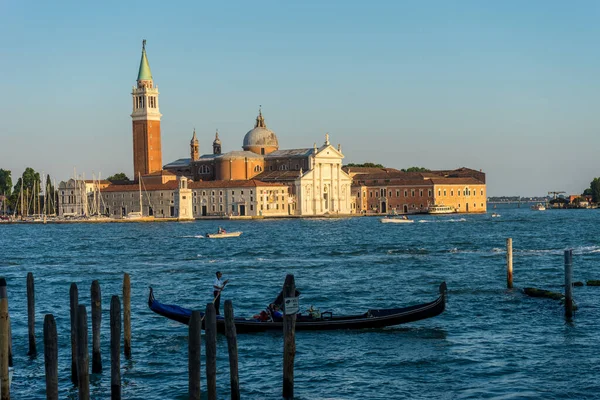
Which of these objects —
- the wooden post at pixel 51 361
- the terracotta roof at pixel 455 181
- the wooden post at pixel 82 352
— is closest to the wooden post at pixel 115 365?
the wooden post at pixel 82 352

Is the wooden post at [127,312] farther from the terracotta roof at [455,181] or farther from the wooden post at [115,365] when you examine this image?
the terracotta roof at [455,181]

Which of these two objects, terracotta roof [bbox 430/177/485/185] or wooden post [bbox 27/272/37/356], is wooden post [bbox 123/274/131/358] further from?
terracotta roof [bbox 430/177/485/185]

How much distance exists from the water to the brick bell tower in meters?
60.9

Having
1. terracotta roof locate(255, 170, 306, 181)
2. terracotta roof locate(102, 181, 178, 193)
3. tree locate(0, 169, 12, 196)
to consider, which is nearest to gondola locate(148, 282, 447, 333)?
terracotta roof locate(102, 181, 178, 193)

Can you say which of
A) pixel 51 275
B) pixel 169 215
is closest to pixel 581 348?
pixel 51 275

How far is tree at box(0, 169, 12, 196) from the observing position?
10612cm

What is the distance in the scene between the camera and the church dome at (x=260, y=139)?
103m

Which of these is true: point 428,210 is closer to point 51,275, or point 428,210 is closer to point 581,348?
point 51,275

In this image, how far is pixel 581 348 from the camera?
47.7 ft

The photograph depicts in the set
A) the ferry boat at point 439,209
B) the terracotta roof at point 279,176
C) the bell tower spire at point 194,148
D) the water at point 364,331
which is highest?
the bell tower spire at point 194,148

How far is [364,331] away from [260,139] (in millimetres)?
87460

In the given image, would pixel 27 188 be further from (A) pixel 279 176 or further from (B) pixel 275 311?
(B) pixel 275 311

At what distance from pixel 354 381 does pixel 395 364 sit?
1114mm

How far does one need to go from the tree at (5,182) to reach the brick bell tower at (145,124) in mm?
17033
